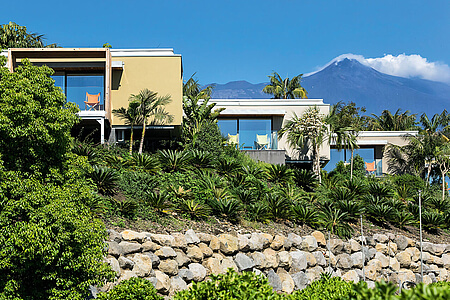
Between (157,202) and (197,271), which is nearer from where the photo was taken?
(197,271)

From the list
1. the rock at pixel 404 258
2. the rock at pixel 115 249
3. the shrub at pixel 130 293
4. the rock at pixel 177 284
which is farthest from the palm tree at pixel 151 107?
the shrub at pixel 130 293

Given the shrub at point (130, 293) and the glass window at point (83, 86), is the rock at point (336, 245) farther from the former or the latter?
the glass window at point (83, 86)

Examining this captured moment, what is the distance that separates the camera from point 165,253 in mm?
10852

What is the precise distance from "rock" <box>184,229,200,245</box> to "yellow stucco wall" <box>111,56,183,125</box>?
9.76m

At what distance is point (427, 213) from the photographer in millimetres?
17688

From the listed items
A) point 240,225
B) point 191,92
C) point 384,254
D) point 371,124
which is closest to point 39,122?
point 240,225

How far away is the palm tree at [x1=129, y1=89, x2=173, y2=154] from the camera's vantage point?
20062mm

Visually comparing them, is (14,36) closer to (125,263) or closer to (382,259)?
(125,263)

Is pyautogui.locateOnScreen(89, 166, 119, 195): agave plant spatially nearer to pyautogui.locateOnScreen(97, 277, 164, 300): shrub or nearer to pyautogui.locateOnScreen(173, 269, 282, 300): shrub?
pyautogui.locateOnScreen(97, 277, 164, 300): shrub

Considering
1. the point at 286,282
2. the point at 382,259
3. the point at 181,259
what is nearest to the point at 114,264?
the point at 181,259

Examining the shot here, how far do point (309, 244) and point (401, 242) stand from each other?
4.22 meters

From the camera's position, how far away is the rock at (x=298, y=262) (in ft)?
43.3

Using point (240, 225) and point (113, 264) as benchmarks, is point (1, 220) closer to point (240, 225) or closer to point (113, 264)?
point (113, 264)

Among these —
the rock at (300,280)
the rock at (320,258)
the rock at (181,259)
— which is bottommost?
the rock at (300,280)
